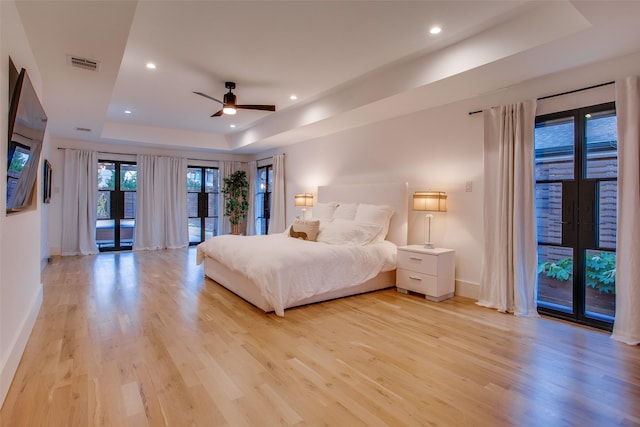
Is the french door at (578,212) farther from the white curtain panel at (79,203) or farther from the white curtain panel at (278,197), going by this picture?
the white curtain panel at (79,203)

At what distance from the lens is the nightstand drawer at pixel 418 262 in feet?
12.6

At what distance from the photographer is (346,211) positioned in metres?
5.01

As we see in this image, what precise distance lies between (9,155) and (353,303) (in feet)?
10.3

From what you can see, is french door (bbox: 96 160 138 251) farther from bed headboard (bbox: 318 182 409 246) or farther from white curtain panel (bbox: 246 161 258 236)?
bed headboard (bbox: 318 182 409 246)

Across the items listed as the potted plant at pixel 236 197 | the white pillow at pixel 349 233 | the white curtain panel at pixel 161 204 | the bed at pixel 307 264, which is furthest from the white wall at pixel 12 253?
the potted plant at pixel 236 197

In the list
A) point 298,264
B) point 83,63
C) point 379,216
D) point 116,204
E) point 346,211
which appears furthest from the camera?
point 116,204

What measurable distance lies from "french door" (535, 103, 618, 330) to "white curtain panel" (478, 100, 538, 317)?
0.21m

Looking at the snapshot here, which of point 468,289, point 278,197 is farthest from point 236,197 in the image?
point 468,289

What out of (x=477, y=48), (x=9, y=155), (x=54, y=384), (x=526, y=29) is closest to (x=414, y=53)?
(x=477, y=48)

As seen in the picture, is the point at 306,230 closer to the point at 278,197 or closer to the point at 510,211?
the point at 510,211

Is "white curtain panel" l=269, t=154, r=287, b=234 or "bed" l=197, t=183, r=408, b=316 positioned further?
"white curtain panel" l=269, t=154, r=287, b=234

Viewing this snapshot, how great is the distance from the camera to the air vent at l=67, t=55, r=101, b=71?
2904mm

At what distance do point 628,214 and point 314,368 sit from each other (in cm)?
279

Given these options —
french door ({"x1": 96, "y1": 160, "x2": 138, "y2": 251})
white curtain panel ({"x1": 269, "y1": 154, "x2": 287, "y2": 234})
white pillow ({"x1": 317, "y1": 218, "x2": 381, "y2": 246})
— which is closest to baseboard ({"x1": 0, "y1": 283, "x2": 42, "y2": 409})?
white pillow ({"x1": 317, "y1": 218, "x2": 381, "y2": 246})
